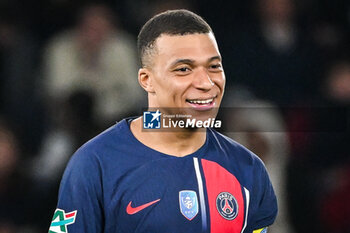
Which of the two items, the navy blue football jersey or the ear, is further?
the ear

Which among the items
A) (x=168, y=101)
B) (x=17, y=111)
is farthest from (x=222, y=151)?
(x=17, y=111)

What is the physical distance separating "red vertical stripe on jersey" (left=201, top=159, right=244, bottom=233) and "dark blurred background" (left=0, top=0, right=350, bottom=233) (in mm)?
1597

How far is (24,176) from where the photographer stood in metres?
3.91

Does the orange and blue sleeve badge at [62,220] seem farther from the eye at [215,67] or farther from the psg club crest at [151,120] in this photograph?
the eye at [215,67]

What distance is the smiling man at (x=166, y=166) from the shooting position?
7.47 ft

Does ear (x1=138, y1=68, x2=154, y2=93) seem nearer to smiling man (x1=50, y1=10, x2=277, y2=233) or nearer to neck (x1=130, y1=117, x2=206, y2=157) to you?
smiling man (x1=50, y1=10, x2=277, y2=233)

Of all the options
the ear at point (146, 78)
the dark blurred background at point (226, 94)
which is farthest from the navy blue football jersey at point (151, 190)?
the dark blurred background at point (226, 94)

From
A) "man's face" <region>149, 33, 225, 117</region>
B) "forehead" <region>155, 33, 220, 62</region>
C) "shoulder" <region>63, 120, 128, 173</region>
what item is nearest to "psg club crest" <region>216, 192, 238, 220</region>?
"man's face" <region>149, 33, 225, 117</region>

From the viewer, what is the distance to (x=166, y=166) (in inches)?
94.3

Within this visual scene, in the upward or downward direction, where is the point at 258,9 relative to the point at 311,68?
upward

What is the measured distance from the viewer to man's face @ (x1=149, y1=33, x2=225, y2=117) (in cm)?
229

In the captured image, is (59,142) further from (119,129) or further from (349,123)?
(349,123)

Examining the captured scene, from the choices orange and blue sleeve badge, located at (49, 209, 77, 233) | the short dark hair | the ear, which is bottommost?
orange and blue sleeve badge, located at (49, 209, 77, 233)

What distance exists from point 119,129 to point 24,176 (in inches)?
67.6
